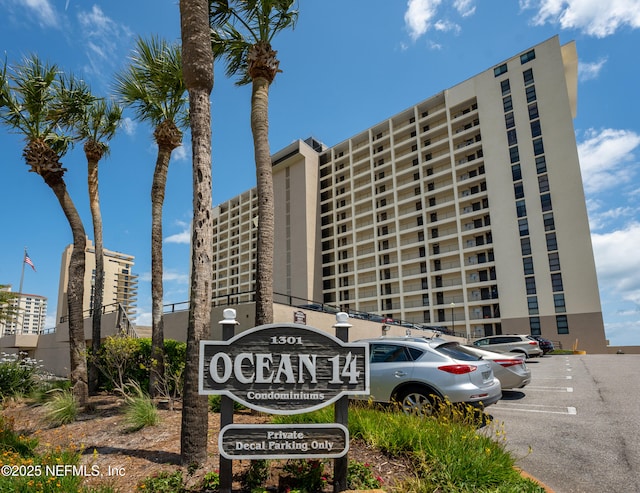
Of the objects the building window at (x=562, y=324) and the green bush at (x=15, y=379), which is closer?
the green bush at (x=15, y=379)

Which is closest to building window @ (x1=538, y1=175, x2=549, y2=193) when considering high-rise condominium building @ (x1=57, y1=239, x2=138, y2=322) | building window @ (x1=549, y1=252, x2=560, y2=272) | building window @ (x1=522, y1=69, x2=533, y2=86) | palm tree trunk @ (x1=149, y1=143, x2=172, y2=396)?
building window @ (x1=549, y1=252, x2=560, y2=272)

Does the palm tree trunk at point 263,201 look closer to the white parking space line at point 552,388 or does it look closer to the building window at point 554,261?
the white parking space line at point 552,388

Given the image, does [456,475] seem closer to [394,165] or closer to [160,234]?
[160,234]

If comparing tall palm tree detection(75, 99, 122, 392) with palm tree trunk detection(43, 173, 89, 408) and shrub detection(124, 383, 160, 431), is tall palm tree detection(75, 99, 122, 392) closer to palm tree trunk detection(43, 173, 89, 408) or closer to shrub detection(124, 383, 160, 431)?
palm tree trunk detection(43, 173, 89, 408)

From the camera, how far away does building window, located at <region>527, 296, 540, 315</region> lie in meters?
39.6

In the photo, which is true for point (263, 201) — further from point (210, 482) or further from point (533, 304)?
point (533, 304)

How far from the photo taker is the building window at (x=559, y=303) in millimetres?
38122

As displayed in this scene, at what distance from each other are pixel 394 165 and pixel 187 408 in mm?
51575

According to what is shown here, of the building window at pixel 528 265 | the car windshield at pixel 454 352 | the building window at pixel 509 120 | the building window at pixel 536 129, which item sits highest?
the building window at pixel 509 120

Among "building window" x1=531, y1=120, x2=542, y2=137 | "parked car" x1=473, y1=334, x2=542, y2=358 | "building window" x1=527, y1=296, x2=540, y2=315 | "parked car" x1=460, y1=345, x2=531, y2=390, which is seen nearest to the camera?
"parked car" x1=460, y1=345, x2=531, y2=390

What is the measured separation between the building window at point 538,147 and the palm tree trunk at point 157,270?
4206 cm

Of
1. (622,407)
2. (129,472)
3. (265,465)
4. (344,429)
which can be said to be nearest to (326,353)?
(344,429)

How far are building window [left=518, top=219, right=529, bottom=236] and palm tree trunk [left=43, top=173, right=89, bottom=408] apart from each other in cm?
4220

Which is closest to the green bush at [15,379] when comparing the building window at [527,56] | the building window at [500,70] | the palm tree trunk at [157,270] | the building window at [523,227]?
the palm tree trunk at [157,270]
